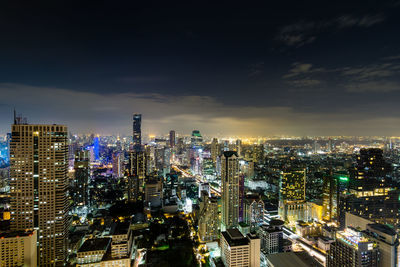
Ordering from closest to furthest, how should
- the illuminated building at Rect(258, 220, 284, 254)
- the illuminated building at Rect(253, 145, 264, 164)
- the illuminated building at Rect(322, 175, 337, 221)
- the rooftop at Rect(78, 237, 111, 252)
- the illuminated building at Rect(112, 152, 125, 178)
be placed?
1. the rooftop at Rect(78, 237, 111, 252)
2. the illuminated building at Rect(258, 220, 284, 254)
3. the illuminated building at Rect(322, 175, 337, 221)
4. the illuminated building at Rect(112, 152, 125, 178)
5. the illuminated building at Rect(253, 145, 264, 164)

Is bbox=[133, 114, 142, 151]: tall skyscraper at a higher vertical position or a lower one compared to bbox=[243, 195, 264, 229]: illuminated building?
higher

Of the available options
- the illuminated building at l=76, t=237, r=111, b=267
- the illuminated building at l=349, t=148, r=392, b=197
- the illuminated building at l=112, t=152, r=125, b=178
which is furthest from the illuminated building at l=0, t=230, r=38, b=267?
the illuminated building at l=112, t=152, r=125, b=178

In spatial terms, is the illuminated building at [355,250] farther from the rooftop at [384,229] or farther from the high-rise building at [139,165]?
the high-rise building at [139,165]

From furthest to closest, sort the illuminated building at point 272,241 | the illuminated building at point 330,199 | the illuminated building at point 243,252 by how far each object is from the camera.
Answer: the illuminated building at point 330,199 < the illuminated building at point 272,241 < the illuminated building at point 243,252

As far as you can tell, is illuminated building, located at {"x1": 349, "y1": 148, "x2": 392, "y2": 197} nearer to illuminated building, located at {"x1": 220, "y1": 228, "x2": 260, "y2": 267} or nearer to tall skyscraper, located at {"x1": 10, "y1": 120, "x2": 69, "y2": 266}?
illuminated building, located at {"x1": 220, "y1": 228, "x2": 260, "y2": 267}

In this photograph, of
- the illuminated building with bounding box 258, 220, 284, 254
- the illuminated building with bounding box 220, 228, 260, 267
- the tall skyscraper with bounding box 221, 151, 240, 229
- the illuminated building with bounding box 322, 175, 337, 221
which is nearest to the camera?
the illuminated building with bounding box 220, 228, 260, 267

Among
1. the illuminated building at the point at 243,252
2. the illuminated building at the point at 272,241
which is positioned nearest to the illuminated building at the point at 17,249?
the illuminated building at the point at 243,252

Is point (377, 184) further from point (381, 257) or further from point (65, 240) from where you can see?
point (65, 240)
